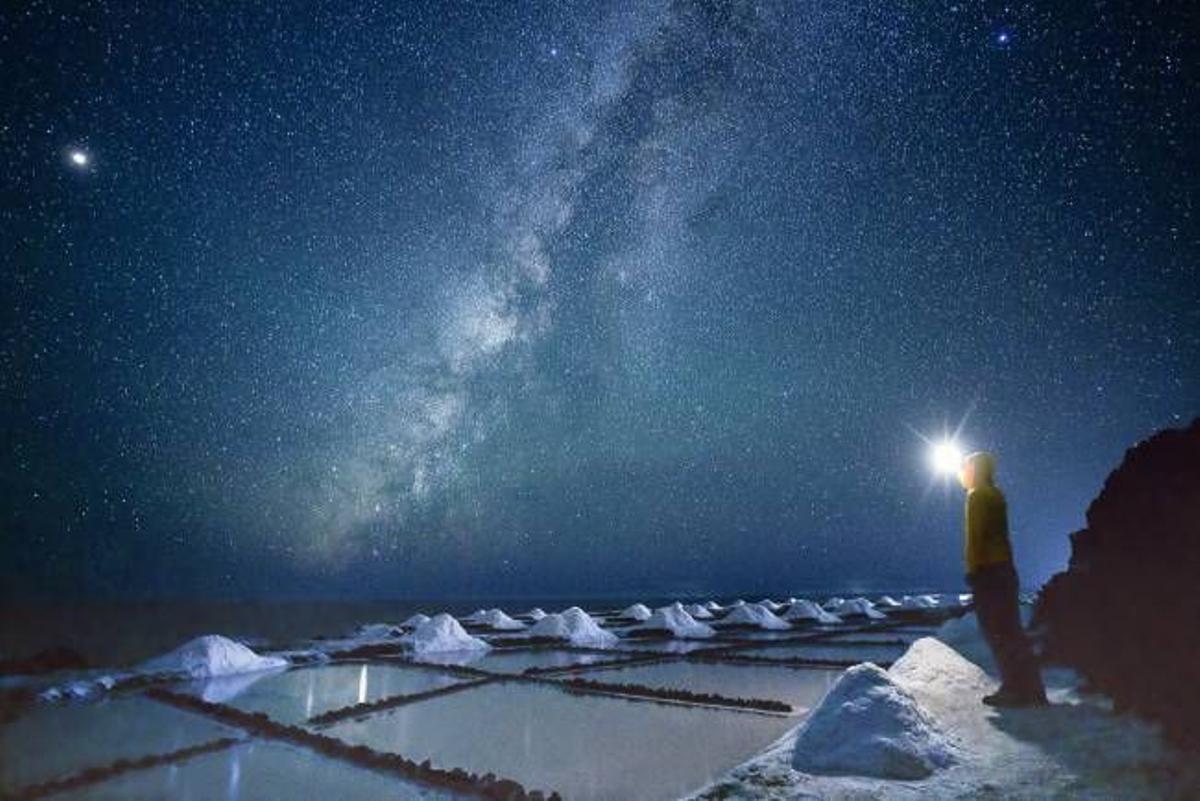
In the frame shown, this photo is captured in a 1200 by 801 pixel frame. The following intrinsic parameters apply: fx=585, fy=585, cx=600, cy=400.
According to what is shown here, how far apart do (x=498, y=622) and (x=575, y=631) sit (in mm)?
6071

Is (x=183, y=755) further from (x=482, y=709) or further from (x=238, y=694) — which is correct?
(x=238, y=694)

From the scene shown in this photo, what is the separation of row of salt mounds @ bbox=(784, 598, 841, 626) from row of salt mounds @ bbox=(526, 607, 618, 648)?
8.75 m

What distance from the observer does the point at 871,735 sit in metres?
4.95

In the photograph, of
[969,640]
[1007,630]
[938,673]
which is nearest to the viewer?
[1007,630]

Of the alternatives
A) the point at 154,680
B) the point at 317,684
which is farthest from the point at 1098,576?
the point at 154,680

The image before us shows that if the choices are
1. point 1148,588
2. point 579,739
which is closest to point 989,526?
point 1148,588

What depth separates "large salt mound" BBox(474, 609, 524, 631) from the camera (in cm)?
2406

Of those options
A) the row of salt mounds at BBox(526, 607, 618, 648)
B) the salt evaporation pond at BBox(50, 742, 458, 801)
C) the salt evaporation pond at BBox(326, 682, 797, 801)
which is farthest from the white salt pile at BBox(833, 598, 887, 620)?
the salt evaporation pond at BBox(50, 742, 458, 801)

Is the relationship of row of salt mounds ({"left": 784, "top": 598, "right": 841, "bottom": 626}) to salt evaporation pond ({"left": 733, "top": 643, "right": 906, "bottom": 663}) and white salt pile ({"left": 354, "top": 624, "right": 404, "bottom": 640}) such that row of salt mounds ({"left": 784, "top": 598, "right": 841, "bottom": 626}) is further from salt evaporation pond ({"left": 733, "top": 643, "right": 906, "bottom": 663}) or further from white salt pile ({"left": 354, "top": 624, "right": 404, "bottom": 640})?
white salt pile ({"left": 354, "top": 624, "right": 404, "bottom": 640})

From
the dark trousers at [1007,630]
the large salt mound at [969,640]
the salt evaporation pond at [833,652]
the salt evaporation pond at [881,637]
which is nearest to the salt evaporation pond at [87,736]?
the dark trousers at [1007,630]

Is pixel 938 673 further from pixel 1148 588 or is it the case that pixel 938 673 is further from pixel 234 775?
pixel 234 775

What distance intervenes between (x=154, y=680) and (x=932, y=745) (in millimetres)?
15238

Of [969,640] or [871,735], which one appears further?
[969,640]

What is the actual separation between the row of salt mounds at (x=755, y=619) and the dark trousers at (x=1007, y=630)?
53.8 ft
